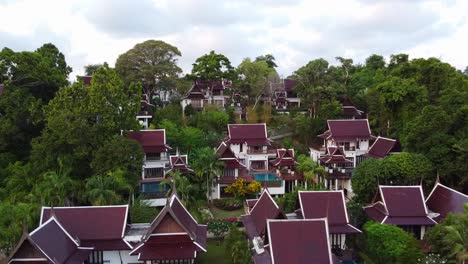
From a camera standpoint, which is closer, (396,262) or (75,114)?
(396,262)

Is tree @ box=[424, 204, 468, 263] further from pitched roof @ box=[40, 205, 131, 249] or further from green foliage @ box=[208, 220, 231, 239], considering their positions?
pitched roof @ box=[40, 205, 131, 249]

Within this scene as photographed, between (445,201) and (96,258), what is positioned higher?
(445,201)

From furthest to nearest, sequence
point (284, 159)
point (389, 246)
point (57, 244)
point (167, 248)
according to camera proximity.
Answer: point (284, 159) < point (389, 246) < point (167, 248) < point (57, 244)

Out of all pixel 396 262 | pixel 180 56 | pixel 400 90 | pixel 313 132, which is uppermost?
pixel 180 56

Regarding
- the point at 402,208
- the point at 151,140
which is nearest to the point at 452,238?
the point at 402,208

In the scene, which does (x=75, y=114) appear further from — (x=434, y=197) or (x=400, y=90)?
(x=400, y=90)

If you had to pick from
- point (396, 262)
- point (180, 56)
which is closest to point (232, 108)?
point (180, 56)

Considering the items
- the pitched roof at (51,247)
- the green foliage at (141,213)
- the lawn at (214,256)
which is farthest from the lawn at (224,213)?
the pitched roof at (51,247)

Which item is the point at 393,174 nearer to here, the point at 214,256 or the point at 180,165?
the point at 214,256
